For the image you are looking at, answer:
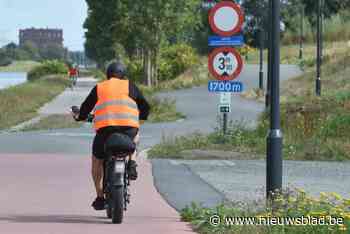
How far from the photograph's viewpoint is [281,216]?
27.0 feet

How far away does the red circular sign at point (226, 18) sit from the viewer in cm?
1647

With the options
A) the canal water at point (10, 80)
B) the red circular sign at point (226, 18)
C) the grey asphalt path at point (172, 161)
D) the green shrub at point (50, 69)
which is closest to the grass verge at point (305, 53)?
the grey asphalt path at point (172, 161)

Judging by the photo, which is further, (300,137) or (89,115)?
(300,137)

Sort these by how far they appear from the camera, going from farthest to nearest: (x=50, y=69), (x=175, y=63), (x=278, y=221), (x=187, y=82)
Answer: (x=50, y=69) → (x=175, y=63) → (x=187, y=82) → (x=278, y=221)

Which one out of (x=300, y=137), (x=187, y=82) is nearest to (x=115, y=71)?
(x=300, y=137)

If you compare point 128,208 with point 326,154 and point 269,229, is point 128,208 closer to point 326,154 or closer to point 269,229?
point 269,229

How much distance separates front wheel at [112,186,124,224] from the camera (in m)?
9.24

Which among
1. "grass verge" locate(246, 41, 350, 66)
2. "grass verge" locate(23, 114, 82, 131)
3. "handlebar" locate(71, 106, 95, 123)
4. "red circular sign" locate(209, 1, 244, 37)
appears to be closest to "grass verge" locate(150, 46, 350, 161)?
"red circular sign" locate(209, 1, 244, 37)

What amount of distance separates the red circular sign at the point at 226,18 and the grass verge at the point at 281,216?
7230 mm

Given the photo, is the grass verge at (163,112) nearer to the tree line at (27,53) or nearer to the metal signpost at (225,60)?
the metal signpost at (225,60)

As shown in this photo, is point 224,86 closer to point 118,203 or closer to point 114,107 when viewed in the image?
point 114,107

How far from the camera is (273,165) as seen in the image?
366 inches

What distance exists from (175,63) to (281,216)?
55277 mm

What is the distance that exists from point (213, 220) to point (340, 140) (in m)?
10.3
